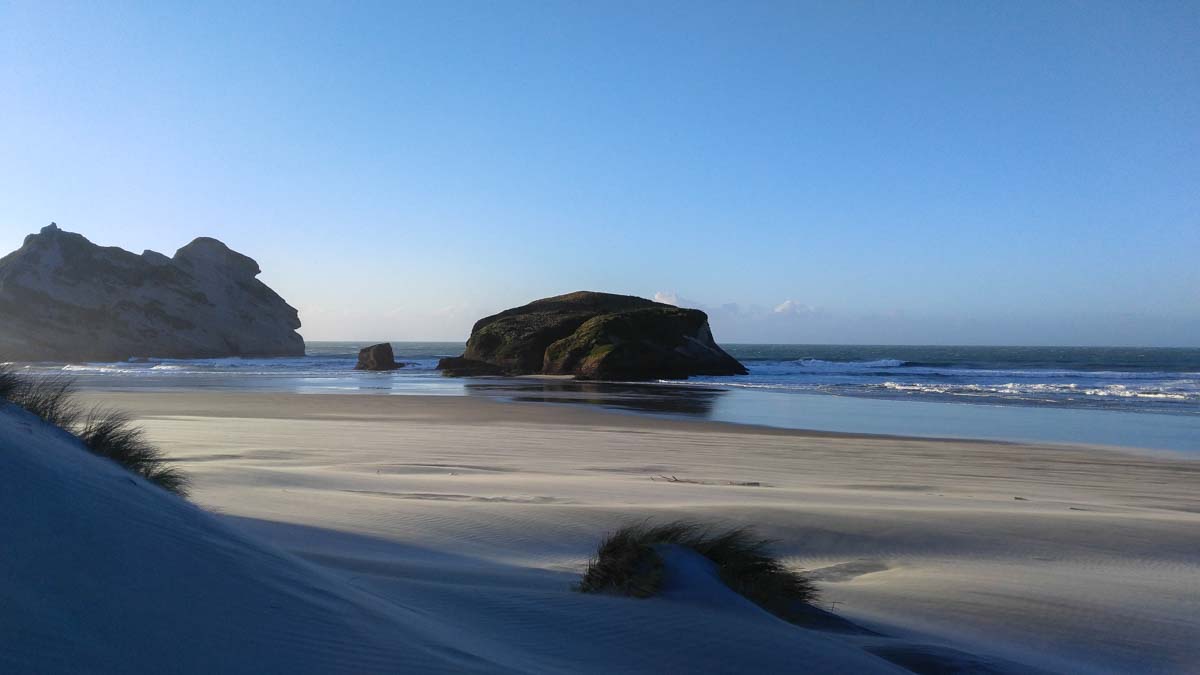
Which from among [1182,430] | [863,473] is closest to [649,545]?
[863,473]

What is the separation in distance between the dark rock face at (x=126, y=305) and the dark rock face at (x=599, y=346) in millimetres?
37671

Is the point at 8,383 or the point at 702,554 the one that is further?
the point at 8,383

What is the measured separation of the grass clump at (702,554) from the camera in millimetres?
4523

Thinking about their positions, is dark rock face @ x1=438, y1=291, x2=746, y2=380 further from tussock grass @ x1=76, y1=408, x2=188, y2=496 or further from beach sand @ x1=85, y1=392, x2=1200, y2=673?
tussock grass @ x1=76, y1=408, x2=188, y2=496

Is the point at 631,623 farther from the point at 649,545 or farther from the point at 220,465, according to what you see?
the point at 220,465

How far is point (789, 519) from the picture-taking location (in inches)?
291

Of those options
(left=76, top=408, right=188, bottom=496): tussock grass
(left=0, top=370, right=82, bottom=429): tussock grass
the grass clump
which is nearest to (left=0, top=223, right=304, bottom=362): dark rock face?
(left=0, top=370, right=82, bottom=429): tussock grass

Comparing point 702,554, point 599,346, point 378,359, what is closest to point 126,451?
point 702,554

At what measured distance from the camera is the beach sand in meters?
4.61

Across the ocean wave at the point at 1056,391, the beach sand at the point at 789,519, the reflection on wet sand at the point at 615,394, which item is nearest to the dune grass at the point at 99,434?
the beach sand at the point at 789,519

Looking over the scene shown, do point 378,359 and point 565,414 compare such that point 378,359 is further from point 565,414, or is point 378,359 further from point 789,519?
point 789,519

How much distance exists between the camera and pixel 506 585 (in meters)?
4.88

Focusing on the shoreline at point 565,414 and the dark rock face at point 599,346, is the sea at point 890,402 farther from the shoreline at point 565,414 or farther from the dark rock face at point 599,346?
the dark rock face at point 599,346

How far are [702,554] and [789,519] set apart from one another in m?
2.81
